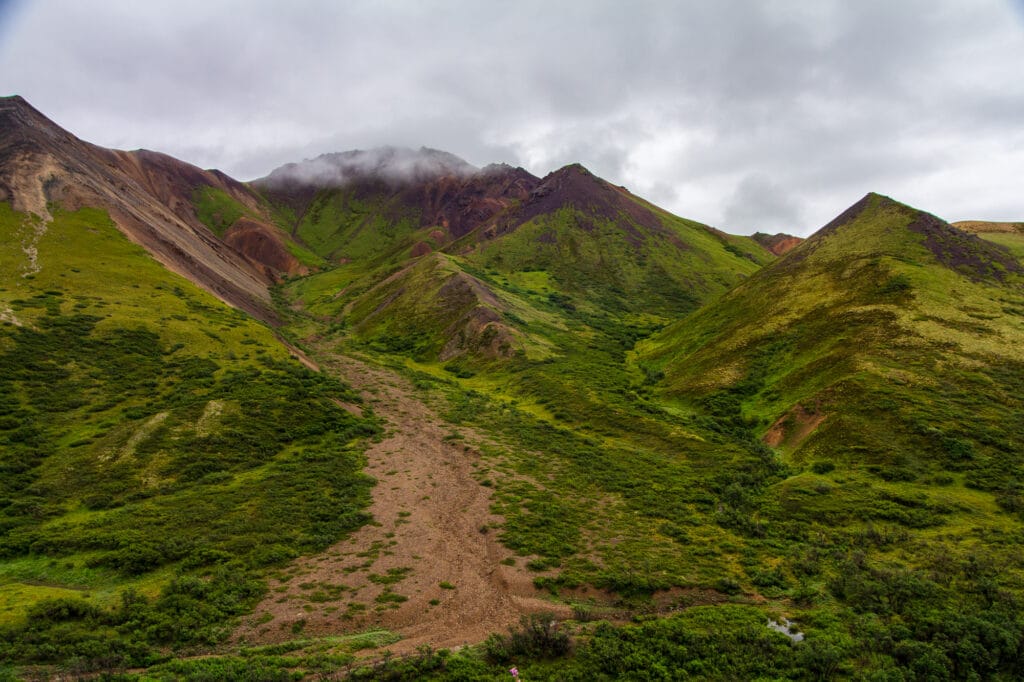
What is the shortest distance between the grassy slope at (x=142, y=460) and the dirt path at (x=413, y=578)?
63.5 inches

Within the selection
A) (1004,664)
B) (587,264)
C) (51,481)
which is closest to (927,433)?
(1004,664)

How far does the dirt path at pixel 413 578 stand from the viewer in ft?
60.9

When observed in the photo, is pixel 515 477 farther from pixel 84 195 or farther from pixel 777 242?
pixel 777 242

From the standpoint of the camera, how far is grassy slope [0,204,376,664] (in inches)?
734

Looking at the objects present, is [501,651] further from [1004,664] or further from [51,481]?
[51,481]

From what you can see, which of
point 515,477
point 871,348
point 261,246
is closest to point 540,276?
point 871,348

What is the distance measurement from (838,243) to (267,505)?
74.8m

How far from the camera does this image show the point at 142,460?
30.5 m

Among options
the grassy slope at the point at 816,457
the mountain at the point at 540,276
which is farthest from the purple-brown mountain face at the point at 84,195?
the grassy slope at the point at 816,457

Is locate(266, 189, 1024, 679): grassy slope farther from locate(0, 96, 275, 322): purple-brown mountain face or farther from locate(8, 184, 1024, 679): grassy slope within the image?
locate(0, 96, 275, 322): purple-brown mountain face

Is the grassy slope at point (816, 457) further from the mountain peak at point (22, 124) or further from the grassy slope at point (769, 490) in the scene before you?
the mountain peak at point (22, 124)

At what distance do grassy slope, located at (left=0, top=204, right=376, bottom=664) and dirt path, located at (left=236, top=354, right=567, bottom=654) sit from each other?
5.29ft

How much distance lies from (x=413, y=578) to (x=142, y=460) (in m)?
21.0

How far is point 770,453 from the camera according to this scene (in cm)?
3662
